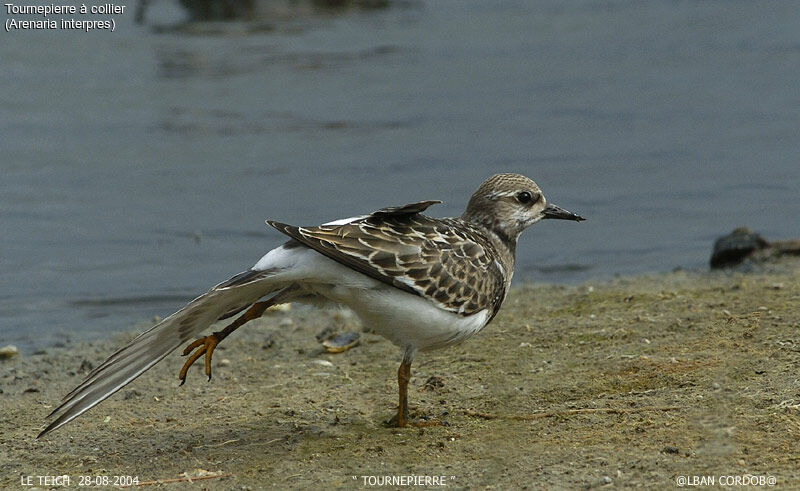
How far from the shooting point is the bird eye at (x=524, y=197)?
6.70m

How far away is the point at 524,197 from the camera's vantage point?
671 centimetres

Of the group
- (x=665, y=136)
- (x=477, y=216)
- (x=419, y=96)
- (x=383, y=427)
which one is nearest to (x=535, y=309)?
(x=477, y=216)

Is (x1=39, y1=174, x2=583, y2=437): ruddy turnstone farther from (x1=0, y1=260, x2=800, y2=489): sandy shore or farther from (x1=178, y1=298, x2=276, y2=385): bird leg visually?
(x1=0, y1=260, x2=800, y2=489): sandy shore

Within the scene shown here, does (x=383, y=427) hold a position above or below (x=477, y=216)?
below

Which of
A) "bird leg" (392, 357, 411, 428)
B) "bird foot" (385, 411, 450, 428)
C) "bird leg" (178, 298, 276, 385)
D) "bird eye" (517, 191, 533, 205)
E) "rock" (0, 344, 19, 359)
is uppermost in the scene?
"bird eye" (517, 191, 533, 205)

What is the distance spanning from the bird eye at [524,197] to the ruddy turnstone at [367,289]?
564 mm

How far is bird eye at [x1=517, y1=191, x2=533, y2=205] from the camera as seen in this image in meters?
6.70

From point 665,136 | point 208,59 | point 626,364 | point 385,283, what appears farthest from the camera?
point 208,59

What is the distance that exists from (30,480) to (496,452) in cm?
231

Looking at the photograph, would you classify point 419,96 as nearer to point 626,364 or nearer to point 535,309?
point 535,309

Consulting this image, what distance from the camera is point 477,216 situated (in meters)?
6.72

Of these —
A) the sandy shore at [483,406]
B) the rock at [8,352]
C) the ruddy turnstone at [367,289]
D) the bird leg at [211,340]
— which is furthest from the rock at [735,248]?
the rock at [8,352]

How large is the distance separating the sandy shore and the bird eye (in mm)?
1005

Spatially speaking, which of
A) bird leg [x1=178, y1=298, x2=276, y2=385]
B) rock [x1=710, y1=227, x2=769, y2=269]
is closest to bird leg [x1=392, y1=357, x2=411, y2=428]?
bird leg [x1=178, y1=298, x2=276, y2=385]
